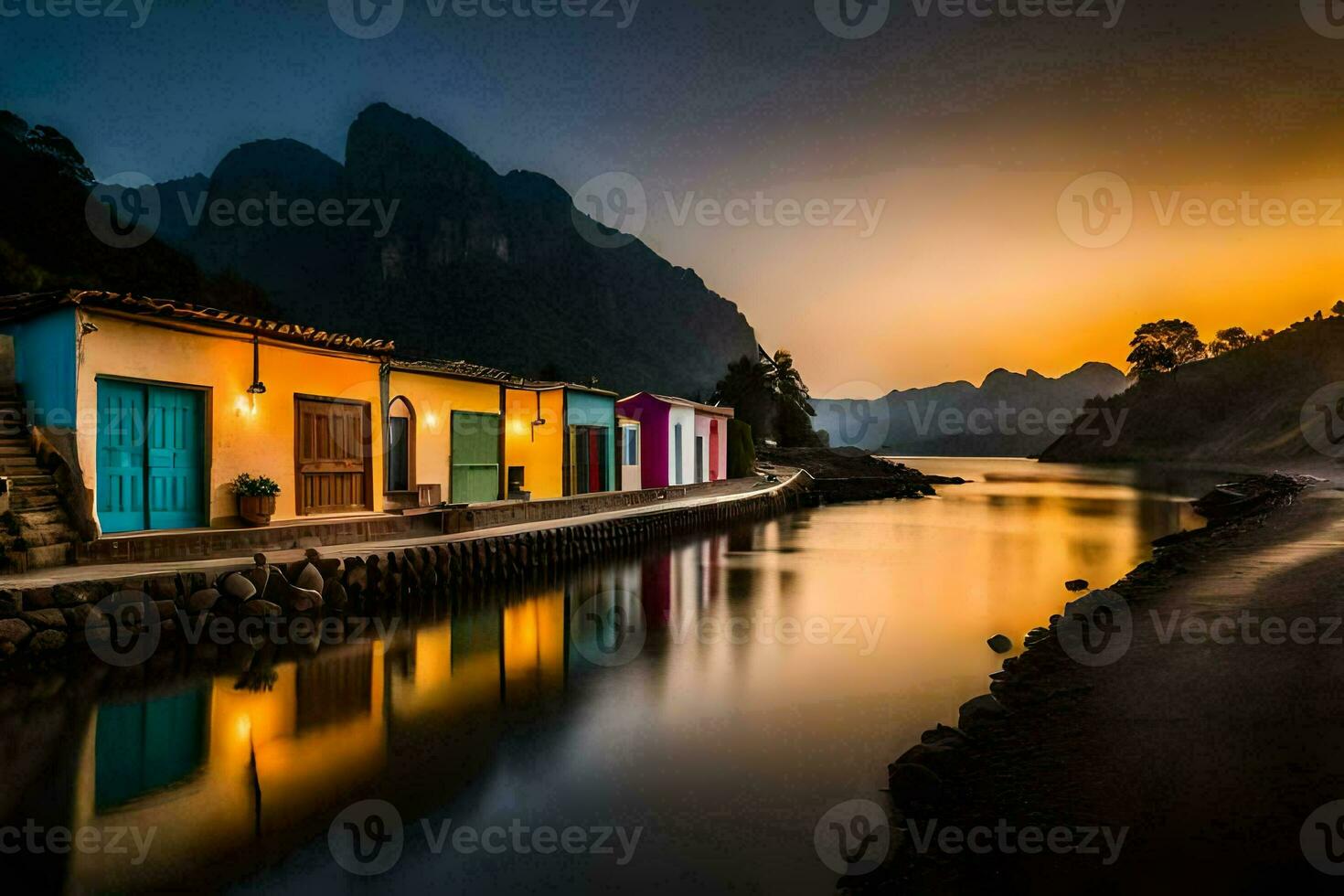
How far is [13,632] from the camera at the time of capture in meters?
8.18

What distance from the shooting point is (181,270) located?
38375 mm

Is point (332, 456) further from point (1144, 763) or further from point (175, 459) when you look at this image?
point (1144, 763)

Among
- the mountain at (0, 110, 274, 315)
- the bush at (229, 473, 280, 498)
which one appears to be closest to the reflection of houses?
the bush at (229, 473, 280, 498)

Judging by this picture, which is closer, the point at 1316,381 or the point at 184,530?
the point at 184,530

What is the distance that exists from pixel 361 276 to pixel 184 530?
93142 mm

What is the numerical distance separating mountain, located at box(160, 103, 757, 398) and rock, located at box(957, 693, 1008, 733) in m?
79.1

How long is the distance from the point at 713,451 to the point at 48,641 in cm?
3027

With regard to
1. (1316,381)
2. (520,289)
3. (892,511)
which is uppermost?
(520,289)

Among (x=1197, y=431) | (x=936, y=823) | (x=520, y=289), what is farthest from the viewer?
(x=520, y=289)

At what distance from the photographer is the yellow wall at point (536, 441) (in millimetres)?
20484

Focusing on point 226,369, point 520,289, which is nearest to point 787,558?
point 226,369

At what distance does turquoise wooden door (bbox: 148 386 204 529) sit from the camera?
11422mm

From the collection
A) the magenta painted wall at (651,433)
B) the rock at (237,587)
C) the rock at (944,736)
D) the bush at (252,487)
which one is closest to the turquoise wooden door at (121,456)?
the bush at (252,487)

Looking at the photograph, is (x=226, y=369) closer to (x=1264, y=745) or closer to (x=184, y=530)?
(x=184, y=530)
